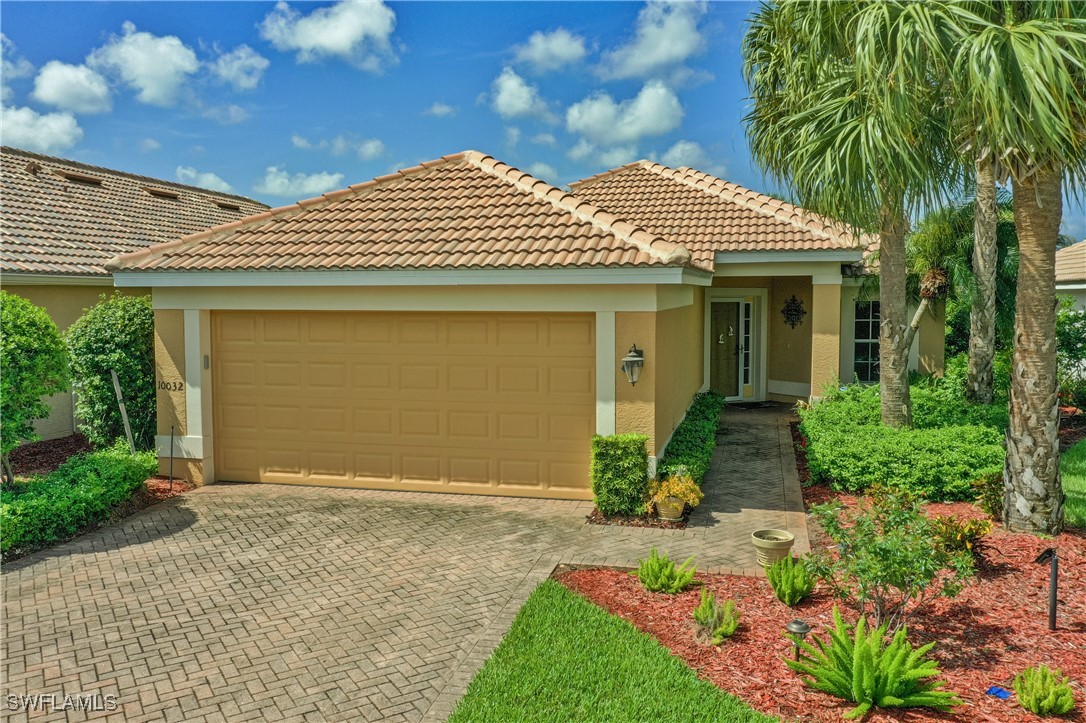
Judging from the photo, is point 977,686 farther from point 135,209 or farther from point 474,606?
point 135,209

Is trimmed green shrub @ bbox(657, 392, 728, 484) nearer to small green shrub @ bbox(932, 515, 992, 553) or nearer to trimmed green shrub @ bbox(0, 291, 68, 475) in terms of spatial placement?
small green shrub @ bbox(932, 515, 992, 553)

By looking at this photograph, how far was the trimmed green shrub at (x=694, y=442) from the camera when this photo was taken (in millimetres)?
9750

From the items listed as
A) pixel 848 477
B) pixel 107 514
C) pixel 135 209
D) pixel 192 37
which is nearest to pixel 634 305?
pixel 848 477

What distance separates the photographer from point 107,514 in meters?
9.11

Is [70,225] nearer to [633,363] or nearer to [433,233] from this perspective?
[433,233]

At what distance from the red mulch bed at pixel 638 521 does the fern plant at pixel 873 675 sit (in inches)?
151

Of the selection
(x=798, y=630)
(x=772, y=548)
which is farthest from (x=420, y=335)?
(x=798, y=630)

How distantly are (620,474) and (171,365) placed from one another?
22.1ft

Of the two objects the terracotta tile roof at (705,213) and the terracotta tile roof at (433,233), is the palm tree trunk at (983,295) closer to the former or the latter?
the terracotta tile roof at (705,213)

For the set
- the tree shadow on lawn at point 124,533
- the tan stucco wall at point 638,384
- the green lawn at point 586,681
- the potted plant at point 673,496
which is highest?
the tan stucco wall at point 638,384

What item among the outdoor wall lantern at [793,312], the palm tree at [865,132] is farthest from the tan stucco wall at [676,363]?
the palm tree at [865,132]

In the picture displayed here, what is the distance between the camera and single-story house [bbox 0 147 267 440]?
43.0ft

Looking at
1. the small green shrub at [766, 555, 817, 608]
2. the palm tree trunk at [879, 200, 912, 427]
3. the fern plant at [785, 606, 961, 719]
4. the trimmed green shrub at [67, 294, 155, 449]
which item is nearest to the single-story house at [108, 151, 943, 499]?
the trimmed green shrub at [67, 294, 155, 449]

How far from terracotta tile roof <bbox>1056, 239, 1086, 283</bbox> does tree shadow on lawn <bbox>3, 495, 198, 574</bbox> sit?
2399cm
